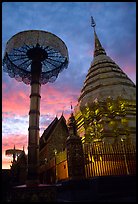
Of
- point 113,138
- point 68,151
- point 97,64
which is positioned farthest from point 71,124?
point 97,64

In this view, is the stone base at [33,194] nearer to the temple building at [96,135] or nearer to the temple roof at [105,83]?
the temple building at [96,135]

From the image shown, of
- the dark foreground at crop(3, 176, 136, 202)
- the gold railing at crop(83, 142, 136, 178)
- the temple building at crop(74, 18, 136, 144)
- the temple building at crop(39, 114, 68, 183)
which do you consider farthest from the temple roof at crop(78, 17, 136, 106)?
the dark foreground at crop(3, 176, 136, 202)

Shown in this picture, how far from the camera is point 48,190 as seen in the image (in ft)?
24.5

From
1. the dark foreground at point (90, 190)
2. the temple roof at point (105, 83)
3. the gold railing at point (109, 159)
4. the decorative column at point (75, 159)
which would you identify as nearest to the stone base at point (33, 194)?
the dark foreground at point (90, 190)

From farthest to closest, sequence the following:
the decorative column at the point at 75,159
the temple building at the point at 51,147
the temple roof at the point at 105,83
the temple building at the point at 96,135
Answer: the temple roof at the point at 105,83 → the temple building at the point at 51,147 → the temple building at the point at 96,135 → the decorative column at the point at 75,159

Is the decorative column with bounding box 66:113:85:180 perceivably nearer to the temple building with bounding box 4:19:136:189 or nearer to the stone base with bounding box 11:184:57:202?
the temple building with bounding box 4:19:136:189

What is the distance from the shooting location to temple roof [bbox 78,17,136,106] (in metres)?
19.0

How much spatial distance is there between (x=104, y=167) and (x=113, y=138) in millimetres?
5601

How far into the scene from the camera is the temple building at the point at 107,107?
15.9 m

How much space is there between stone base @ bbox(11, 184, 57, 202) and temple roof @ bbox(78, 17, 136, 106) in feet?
39.5

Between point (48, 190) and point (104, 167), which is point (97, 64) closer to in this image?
point (104, 167)

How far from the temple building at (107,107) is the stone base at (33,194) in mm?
7567

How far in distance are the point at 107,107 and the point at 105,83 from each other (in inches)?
158

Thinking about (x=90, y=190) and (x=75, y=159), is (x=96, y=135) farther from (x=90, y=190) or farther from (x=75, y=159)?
(x=90, y=190)
